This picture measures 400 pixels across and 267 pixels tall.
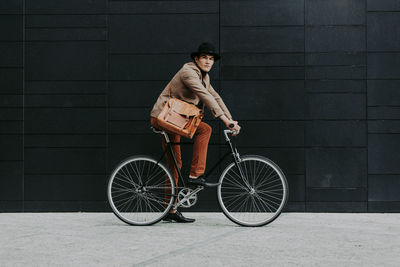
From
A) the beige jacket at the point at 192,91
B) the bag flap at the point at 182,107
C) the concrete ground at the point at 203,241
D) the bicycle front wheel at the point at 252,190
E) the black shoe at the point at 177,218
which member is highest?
the beige jacket at the point at 192,91

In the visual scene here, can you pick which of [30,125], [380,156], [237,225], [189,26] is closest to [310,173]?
[380,156]

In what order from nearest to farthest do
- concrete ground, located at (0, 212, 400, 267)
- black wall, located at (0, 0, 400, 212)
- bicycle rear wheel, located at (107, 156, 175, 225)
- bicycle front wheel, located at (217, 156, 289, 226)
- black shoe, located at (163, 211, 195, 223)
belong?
concrete ground, located at (0, 212, 400, 267) < bicycle front wheel, located at (217, 156, 289, 226) < bicycle rear wheel, located at (107, 156, 175, 225) < black shoe, located at (163, 211, 195, 223) < black wall, located at (0, 0, 400, 212)

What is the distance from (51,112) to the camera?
702 cm

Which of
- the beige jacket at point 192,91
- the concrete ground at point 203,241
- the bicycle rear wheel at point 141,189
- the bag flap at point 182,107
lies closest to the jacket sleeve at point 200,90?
the beige jacket at point 192,91

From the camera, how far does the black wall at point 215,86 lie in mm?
6887

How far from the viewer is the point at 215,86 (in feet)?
22.9

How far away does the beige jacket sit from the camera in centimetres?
578

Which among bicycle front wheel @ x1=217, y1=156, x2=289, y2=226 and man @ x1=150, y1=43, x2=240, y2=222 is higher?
man @ x1=150, y1=43, x2=240, y2=222

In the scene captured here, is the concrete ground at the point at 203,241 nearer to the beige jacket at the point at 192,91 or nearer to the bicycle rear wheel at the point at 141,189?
the bicycle rear wheel at the point at 141,189

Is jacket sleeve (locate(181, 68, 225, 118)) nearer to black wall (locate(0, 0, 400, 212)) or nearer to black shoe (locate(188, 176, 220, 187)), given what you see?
black shoe (locate(188, 176, 220, 187))

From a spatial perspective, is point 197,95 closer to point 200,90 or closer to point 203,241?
point 200,90

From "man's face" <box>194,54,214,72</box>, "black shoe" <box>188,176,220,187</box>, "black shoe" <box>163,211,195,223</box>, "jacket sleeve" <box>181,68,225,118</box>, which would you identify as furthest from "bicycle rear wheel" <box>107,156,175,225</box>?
"man's face" <box>194,54,214,72</box>

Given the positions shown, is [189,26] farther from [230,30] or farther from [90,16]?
[90,16]

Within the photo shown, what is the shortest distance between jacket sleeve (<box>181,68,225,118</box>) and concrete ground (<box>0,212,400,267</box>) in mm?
1390
